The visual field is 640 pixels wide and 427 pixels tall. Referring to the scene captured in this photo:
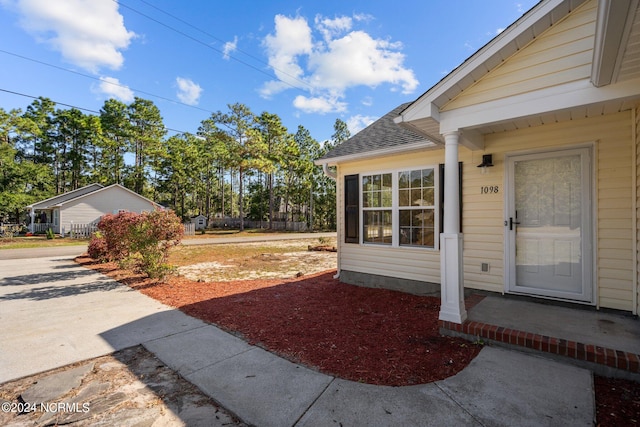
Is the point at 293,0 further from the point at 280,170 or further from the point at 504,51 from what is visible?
the point at 280,170

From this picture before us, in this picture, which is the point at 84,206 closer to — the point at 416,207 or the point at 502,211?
the point at 416,207

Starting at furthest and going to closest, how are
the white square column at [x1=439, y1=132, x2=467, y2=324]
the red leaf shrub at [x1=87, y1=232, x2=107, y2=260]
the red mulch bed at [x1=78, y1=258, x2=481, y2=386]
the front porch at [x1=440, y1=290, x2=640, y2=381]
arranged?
the red leaf shrub at [x1=87, y1=232, x2=107, y2=260], the white square column at [x1=439, y1=132, x2=467, y2=324], the red mulch bed at [x1=78, y1=258, x2=481, y2=386], the front porch at [x1=440, y1=290, x2=640, y2=381]

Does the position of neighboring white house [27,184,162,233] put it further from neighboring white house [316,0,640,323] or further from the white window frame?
neighboring white house [316,0,640,323]

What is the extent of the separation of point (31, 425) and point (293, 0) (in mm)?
12394

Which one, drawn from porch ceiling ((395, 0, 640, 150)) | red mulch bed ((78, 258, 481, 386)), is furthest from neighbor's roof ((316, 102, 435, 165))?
red mulch bed ((78, 258, 481, 386))

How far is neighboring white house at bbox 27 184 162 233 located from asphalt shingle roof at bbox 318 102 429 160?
21.7m

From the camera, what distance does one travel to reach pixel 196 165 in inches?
1331

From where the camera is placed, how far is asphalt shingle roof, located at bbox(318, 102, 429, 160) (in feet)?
17.2

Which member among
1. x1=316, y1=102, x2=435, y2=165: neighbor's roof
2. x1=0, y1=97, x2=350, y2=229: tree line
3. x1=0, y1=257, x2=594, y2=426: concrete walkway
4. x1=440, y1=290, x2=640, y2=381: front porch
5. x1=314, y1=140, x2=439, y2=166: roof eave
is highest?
x1=0, y1=97, x2=350, y2=229: tree line

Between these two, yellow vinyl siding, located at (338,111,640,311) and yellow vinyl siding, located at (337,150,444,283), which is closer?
yellow vinyl siding, located at (338,111,640,311)

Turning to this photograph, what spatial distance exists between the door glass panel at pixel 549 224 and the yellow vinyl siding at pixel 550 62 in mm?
1519

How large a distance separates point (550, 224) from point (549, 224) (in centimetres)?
1

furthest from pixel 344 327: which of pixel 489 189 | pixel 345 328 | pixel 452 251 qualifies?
pixel 489 189

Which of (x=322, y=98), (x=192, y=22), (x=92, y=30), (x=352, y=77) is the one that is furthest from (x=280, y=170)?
(x=92, y=30)
